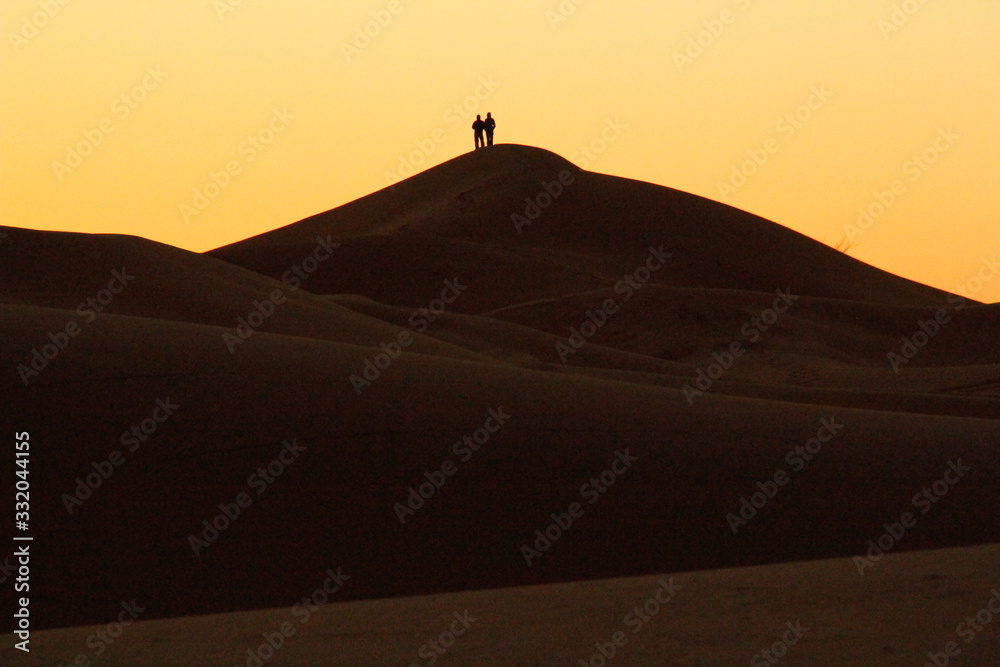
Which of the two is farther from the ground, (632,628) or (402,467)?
(632,628)

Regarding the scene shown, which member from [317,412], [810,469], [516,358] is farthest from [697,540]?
[516,358]

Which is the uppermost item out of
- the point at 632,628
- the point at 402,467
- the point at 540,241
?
the point at 540,241

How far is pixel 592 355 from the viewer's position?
1639cm

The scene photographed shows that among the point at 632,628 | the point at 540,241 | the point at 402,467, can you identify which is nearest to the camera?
the point at 632,628

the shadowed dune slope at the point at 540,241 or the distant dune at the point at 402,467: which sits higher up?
the shadowed dune slope at the point at 540,241

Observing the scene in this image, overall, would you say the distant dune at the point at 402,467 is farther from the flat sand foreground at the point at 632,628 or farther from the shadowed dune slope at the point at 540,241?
the shadowed dune slope at the point at 540,241

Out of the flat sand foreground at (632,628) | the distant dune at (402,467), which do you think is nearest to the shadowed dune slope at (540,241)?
the distant dune at (402,467)

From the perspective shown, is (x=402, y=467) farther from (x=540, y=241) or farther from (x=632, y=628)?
(x=540, y=241)

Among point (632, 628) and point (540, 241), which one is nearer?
point (632, 628)

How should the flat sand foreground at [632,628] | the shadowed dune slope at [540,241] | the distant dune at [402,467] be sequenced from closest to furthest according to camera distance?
1. the flat sand foreground at [632,628]
2. the distant dune at [402,467]
3. the shadowed dune slope at [540,241]

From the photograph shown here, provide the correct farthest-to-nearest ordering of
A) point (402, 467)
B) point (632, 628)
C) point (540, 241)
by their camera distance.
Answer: point (540, 241)
point (402, 467)
point (632, 628)

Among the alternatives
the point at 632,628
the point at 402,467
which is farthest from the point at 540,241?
the point at 632,628

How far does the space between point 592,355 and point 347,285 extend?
48.4 feet

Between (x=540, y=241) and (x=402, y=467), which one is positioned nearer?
(x=402, y=467)
